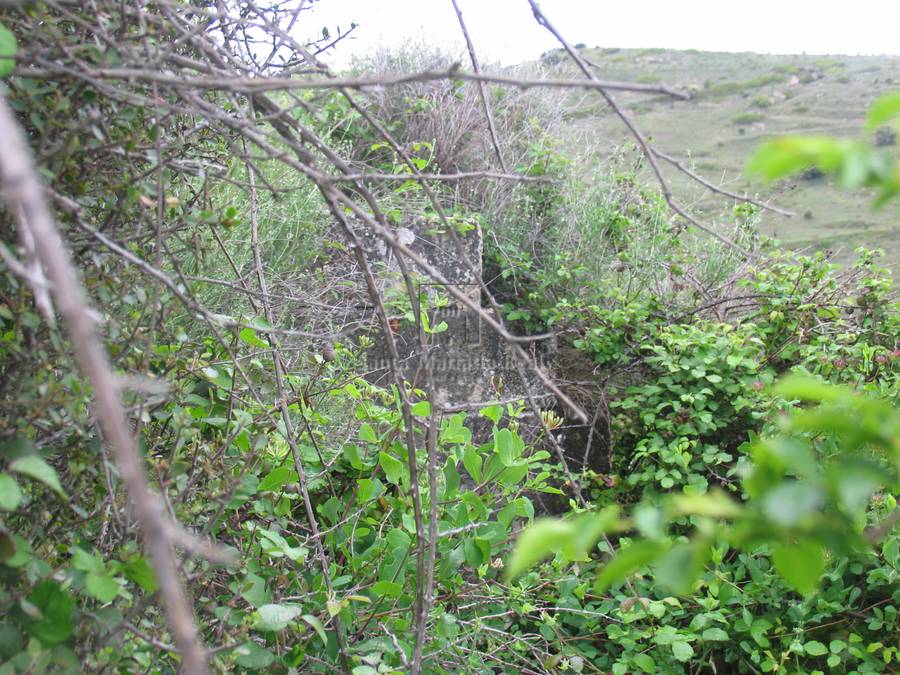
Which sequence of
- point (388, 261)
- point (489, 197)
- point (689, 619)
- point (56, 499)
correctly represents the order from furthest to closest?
point (489, 197) → point (388, 261) → point (689, 619) → point (56, 499)

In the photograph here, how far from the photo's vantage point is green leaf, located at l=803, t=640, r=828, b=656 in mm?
2391

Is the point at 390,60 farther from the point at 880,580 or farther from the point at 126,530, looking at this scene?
the point at 126,530

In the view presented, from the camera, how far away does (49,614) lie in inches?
37.7

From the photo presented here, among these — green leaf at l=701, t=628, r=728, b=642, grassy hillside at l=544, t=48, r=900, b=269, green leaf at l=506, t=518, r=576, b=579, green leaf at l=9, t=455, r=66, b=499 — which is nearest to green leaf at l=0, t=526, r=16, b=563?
green leaf at l=9, t=455, r=66, b=499

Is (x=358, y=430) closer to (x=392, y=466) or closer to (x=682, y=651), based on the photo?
(x=392, y=466)

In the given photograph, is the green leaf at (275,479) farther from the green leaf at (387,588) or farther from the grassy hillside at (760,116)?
the grassy hillside at (760,116)

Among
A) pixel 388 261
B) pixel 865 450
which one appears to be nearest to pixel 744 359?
pixel 865 450

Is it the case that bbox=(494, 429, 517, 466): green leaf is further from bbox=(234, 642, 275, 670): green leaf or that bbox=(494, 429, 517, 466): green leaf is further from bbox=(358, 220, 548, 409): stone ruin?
bbox=(358, 220, 548, 409): stone ruin

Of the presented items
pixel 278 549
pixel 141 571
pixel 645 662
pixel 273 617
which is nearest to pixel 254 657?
pixel 273 617

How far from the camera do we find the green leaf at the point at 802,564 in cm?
50

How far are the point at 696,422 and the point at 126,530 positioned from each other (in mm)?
2827

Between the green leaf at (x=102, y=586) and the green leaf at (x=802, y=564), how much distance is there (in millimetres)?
797

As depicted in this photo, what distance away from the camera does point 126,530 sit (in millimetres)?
1188

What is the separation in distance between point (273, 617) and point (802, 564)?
1.02m
